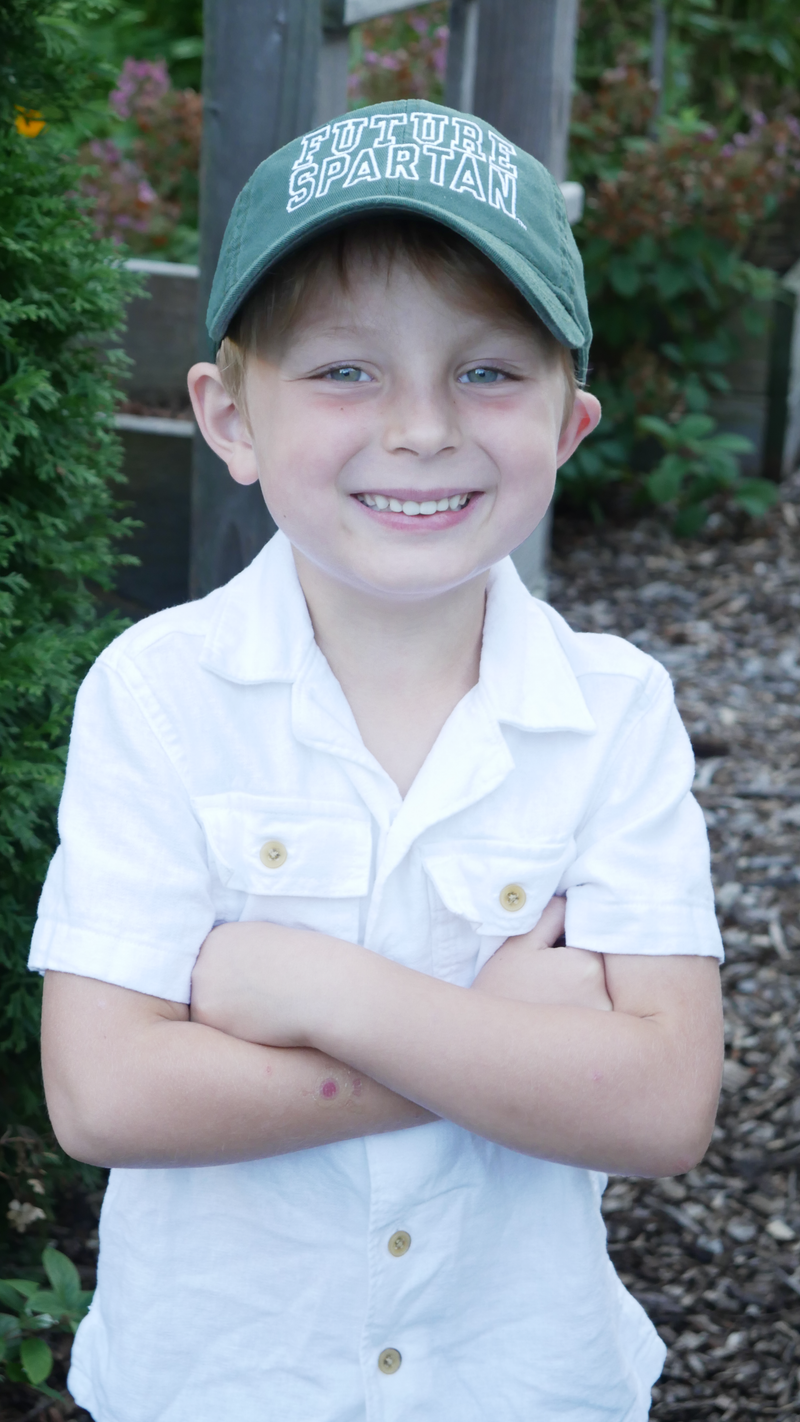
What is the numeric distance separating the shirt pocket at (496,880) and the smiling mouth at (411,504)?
1.06 ft

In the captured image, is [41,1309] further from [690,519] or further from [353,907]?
[690,519]

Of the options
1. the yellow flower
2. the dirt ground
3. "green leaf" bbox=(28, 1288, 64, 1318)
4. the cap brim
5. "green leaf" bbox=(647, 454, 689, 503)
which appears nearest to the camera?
the cap brim

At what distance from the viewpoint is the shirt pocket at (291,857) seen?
1330 mm

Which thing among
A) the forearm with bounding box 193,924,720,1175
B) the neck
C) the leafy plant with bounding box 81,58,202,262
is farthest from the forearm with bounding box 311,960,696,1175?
the leafy plant with bounding box 81,58,202,262

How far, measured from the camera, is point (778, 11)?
6.65m

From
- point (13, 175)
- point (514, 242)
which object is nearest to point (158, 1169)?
point (514, 242)

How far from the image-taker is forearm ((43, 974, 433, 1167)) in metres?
1.23

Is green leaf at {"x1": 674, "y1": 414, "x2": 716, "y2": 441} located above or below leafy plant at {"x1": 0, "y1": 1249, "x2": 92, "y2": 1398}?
above

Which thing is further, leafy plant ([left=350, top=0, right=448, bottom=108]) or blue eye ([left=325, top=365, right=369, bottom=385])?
leafy plant ([left=350, top=0, right=448, bottom=108])

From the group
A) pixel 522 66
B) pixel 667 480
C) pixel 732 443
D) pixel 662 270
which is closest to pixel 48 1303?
pixel 522 66

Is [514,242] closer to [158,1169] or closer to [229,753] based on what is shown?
[229,753]

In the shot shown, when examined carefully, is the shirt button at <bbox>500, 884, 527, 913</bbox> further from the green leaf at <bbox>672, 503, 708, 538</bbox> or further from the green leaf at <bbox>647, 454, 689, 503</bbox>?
the green leaf at <bbox>672, 503, 708, 538</bbox>

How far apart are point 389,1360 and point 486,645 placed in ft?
2.33

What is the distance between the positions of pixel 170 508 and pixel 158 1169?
2.29m
